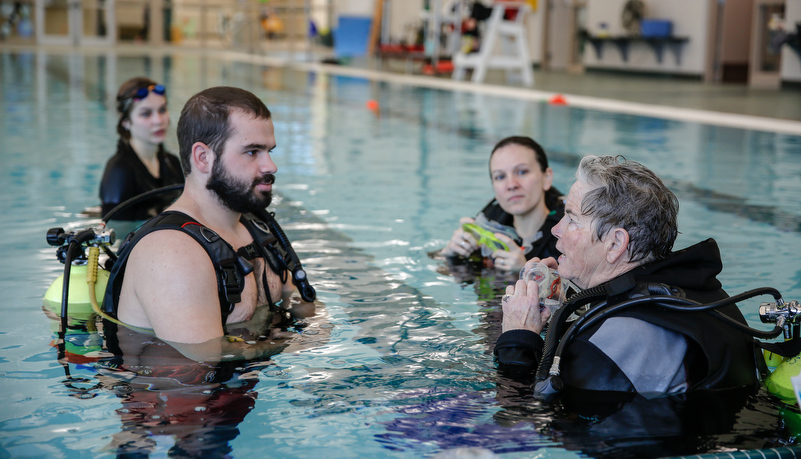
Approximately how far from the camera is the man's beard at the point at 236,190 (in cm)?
282

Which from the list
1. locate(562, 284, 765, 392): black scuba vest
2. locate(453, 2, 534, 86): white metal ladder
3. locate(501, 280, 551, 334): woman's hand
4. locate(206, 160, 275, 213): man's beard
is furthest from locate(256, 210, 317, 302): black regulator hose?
locate(453, 2, 534, 86): white metal ladder

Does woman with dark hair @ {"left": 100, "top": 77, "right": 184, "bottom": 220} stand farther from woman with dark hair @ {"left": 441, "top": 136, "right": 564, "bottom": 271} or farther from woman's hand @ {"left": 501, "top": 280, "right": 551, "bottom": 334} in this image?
woman's hand @ {"left": 501, "top": 280, "right": 551, "bottom": 334}

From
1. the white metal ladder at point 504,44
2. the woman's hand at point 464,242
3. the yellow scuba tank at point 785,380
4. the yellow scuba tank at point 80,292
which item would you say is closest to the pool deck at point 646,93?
the white metal ladder at point 504,44

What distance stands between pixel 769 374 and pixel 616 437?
0.60m

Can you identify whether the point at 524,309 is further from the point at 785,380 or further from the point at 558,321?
the point at 785,380

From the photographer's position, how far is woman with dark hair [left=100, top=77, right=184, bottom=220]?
497 centimetres

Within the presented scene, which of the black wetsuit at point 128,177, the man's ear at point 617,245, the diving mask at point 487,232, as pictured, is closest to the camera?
the man's ear at point 617,245

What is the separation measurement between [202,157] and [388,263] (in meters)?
1.99

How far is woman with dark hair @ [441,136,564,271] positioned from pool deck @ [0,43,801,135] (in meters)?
6.82

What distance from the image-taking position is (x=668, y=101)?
13359 millimetres

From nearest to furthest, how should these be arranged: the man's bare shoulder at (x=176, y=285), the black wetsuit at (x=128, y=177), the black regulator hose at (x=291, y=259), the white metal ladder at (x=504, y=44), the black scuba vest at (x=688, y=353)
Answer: the black scuba vest at (x=688, y=353) < the man's bare shoulder at (x=176, y=285) < the black regulator hose at (x=291, y=259) < the black wetsuit at (x=128, y=177) < the white metal ladder at (x=504, y=44)

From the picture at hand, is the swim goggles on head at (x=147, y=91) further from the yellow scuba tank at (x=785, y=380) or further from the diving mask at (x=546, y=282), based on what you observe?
the yellow scuba tank at (x=785, y=380)

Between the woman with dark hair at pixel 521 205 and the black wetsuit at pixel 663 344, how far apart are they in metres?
1.62

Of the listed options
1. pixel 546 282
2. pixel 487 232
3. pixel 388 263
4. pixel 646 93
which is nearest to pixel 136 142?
pixel 388 263
